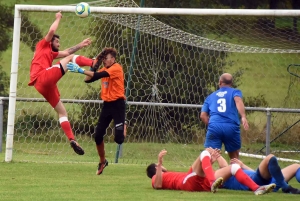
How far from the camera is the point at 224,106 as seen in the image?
37.9 feet

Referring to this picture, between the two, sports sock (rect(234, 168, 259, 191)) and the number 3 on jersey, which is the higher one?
the number 3 on jersey

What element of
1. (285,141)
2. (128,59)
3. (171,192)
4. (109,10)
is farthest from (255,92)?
(171,192)

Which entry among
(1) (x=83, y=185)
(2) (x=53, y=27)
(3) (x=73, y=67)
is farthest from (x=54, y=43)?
(1) (x=83, y=185)

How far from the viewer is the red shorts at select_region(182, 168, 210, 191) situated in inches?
412

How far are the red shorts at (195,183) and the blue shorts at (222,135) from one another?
1317 mm

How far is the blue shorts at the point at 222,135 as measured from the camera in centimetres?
1159

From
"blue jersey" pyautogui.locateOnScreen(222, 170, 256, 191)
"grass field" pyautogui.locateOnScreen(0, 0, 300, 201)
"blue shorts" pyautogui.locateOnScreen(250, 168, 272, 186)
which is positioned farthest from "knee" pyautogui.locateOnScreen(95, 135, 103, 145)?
"blue shorts" pyautogui.locateOnScreen(250, 168, 272, 186)

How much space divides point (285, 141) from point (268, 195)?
8.44 meters

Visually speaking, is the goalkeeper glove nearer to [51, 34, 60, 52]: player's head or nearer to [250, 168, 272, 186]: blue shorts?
[51, 34, 60, 52]: player's head

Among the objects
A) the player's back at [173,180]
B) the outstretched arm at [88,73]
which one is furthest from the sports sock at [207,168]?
the outstretched arm at [88,73]

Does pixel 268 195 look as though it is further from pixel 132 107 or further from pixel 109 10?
pixel 132 107

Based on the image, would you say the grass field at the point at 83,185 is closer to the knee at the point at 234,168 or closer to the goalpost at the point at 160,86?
the knee at the point at 234,168

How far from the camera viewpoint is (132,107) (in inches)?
675

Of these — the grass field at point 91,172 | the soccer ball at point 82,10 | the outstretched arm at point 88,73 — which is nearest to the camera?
the grass field at point 91,172
